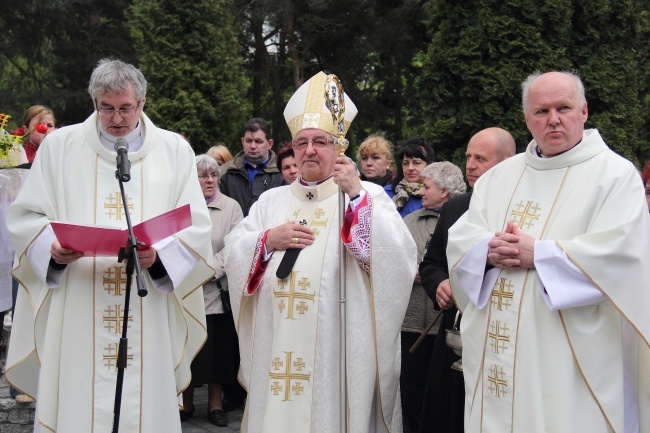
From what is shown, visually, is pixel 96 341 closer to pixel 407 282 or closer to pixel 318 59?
pixel 407 282

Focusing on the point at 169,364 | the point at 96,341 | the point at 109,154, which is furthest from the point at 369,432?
the point at 109,154

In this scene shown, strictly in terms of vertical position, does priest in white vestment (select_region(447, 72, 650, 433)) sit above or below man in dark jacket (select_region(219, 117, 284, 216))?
below

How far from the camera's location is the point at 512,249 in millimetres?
4297

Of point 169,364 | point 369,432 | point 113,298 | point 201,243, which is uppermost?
point 201,243

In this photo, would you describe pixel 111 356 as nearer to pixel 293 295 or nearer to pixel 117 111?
pixel 293 295

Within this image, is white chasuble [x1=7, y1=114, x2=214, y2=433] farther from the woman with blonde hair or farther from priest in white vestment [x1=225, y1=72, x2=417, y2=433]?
the woman with blonde hair

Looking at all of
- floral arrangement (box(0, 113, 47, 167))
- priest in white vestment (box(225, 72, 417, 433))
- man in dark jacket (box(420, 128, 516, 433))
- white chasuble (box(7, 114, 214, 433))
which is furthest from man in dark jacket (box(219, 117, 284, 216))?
white chasuble (box(7, 114, 214, 433))

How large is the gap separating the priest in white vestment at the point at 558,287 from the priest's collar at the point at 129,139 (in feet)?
6.16

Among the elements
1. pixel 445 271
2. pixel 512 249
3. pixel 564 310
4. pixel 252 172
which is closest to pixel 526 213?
pixel 512 249

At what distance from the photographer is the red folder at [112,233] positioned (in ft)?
14.9

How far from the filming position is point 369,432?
5.38m

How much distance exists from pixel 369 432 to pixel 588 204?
1.98 metres

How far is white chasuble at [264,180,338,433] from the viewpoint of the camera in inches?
207

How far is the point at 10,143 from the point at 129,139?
2.51 meters
